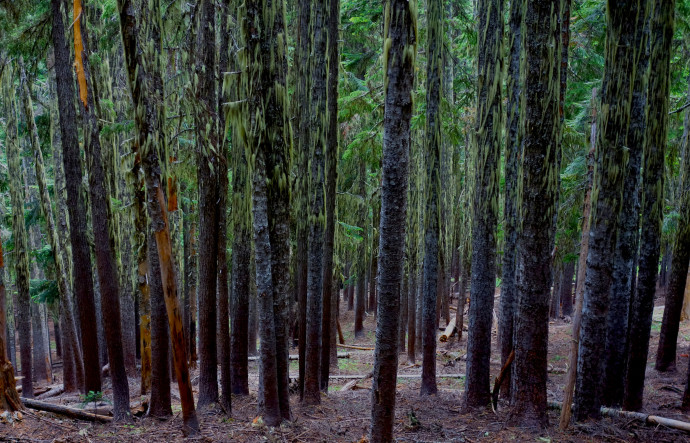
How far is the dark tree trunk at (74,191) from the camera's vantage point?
28.8 ft

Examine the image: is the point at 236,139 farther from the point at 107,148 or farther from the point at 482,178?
the point at 107,148

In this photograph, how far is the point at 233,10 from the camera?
9.21m

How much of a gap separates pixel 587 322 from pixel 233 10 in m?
8.08

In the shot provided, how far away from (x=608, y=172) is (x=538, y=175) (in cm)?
119

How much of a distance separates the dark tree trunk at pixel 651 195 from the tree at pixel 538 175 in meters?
2.82

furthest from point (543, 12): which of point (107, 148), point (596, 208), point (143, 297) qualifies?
point (107, 148)

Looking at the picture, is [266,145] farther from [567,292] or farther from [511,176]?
[567,292]

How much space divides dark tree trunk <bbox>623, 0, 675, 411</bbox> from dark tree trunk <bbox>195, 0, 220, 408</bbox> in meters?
7.03

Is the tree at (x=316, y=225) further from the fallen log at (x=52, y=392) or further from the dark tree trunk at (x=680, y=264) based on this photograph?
the fallen log at (x=52, y=392)

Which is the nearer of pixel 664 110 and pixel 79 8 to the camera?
pixel 664 110

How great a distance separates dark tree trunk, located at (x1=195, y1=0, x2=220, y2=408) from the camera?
803cm

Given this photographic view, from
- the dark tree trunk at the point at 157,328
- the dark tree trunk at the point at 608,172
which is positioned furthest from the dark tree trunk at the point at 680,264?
the dark tree trunk at the point at 157,328

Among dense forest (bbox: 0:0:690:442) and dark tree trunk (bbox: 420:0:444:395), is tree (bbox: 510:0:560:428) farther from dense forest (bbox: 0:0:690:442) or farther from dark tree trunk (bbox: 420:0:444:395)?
dark tree trunk (bbox: 420:0:444:395)

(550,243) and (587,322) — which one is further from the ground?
(550,243)
